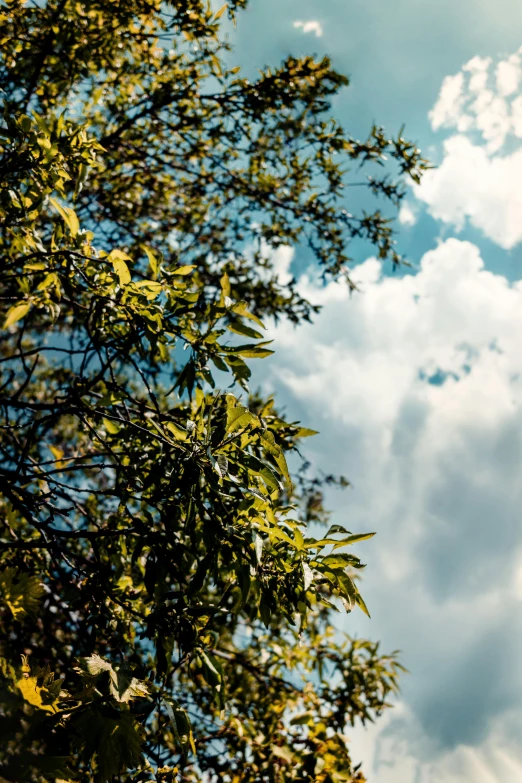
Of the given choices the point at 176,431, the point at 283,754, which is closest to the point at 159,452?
the point at 176,431

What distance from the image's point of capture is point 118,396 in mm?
2871

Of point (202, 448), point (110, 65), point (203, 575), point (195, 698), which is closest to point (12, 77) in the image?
point (110, 65)

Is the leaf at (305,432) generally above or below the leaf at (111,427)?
above

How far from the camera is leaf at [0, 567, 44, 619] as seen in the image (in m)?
2.41

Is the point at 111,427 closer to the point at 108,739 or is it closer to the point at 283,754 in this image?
the point at 108,739

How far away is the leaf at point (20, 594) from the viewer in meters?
2.41

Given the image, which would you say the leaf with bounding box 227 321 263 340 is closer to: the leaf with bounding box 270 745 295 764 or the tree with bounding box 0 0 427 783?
the tree with bounding box 0 0 427 783

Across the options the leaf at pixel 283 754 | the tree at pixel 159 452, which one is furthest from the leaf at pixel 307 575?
the leaf at pixel 283 754

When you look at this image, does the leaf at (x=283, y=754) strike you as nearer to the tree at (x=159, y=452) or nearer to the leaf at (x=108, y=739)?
the tree at (x=159, y=452)

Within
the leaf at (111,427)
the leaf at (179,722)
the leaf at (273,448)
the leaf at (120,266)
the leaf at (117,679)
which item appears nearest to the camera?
the leaf at (117,679)

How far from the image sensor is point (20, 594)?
7.98 ft

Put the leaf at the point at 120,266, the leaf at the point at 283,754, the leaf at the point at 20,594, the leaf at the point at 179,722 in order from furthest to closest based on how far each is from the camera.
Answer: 1. the leaf at the point at 283,754
2. the leaf at the point at 120,266
3. the leaf at the point at 20,594
4. the leaf at the point at 179,722

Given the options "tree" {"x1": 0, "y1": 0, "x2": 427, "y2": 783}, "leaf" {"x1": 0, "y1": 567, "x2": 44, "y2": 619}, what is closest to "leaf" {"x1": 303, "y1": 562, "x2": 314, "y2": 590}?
"tree" {"x1": 0, "y1": 0, "x2": 427, "y2": 783}

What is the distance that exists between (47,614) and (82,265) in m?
2.60
